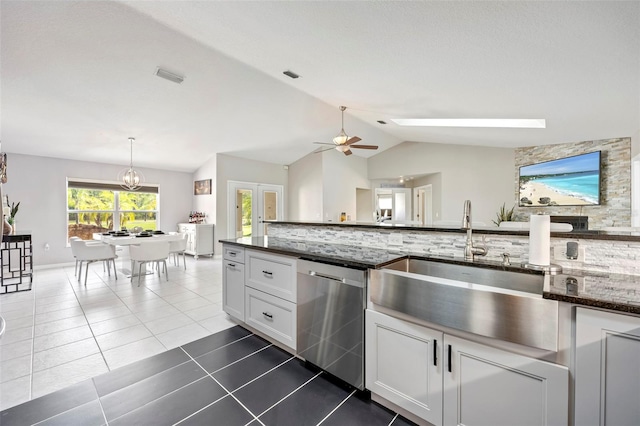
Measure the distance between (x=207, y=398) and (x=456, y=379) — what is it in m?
1.52

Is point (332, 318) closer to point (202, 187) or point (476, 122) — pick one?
point (476, 122)

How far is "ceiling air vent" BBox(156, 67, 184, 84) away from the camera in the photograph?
11.0ft

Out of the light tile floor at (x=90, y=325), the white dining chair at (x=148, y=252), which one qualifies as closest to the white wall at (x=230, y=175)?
the white dining chair at (x=148, y=252)

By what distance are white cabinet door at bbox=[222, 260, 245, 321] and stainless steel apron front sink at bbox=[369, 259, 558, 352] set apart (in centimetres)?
150

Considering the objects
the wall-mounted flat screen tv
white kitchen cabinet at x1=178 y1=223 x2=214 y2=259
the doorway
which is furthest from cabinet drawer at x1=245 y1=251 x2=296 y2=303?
the doorway

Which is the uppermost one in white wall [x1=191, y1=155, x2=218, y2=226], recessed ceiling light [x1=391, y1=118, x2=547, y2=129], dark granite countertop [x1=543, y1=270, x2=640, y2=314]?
recessed ceiling light [x1=391, y1=118, x2=547, y2=129]

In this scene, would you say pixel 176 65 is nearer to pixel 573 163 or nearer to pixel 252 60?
pixel 252 60

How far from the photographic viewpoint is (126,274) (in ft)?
16.4

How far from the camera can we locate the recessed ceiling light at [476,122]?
3.93 metres

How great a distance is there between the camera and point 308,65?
3023 mm

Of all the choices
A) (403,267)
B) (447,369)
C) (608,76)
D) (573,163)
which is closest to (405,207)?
(573,163)

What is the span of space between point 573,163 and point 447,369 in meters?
→ 5.36

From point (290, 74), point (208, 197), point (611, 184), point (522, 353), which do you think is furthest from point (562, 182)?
point (208, 197)

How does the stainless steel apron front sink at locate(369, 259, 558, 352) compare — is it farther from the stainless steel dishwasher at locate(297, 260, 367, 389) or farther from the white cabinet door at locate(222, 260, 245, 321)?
the white cabinet door at locate(222, 260, 245, 321)
